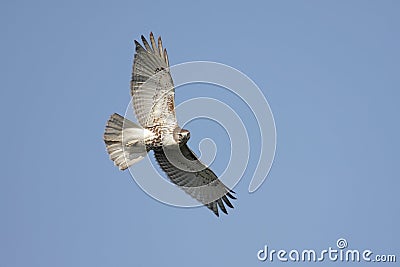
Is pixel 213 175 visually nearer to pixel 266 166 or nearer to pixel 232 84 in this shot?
pixel 266 166

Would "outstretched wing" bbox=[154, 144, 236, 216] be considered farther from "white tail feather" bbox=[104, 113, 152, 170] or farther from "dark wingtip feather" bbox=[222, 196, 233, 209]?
"white tail feather" bbox=[104, 113, 152, 170]

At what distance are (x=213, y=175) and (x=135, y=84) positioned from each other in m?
2.54

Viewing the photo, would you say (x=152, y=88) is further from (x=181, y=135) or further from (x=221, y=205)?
(x=221, y=205)

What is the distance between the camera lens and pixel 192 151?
14680 millimetres

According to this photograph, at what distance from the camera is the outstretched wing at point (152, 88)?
14.6 meters

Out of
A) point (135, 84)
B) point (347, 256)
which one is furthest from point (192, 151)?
point (347, 256)

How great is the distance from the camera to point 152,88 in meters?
14.6

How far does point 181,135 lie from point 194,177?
157 centimetres

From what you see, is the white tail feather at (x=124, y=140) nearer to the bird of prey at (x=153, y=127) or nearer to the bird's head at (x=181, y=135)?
the bird of prey at (x=153, y=127)

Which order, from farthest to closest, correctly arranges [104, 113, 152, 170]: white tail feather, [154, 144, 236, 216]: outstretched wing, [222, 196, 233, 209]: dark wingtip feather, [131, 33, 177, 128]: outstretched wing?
[222, 196, 233, 209]: dark wingtip feather < [154, 144, 236, 216]: outstretched wing < [131, 33, 177, 128]: outstretched wing < [104, 113, 152, 170]: white tail feather

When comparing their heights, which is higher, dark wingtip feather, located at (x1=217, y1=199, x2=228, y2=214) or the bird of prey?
the bird of prey

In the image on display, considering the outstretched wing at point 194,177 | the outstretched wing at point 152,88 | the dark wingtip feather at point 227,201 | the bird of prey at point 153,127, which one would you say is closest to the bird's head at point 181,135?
the bird of prey at point 153,127

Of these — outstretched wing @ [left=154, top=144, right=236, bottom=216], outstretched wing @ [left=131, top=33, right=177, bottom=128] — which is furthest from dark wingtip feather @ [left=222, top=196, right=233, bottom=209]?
outstretched wing @ [left=131, top=33, right=177, bottom=128]

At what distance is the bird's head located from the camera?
14.1m
